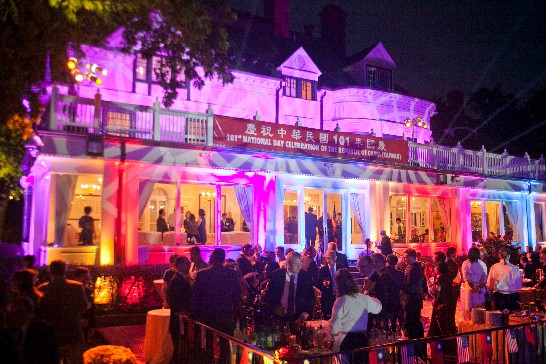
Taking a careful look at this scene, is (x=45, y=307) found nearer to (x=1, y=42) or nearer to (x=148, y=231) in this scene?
(x=1, y=42)

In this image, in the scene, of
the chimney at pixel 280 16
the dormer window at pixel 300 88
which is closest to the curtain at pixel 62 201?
the dormer window at pixel 300 88

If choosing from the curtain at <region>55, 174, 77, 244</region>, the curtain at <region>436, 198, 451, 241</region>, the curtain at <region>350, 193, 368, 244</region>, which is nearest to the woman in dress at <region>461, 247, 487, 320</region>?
the curtain at <region>350, 193, 368, 244</region>

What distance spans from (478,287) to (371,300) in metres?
5.29

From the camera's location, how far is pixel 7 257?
1277cm

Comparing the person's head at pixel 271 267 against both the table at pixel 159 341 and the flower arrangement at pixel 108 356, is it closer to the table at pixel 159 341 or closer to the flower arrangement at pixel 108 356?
the table at pixel 159 341

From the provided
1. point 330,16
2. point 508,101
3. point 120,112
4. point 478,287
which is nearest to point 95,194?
point 120,112

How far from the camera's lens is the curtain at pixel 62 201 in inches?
536

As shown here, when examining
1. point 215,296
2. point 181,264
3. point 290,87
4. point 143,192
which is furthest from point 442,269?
point 290,87

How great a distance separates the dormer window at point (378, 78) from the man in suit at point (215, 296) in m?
20.4

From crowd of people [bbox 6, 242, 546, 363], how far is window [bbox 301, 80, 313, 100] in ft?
42.1

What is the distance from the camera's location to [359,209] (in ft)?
63.8

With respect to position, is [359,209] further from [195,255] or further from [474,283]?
[195,255]

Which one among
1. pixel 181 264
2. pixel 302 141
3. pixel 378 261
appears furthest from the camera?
pixel 302 141

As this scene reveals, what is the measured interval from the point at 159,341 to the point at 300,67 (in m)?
17.2
